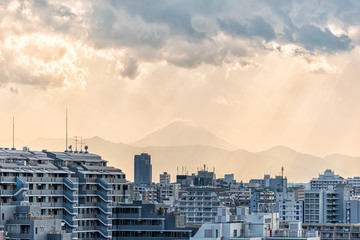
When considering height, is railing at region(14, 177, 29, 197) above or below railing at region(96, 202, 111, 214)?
above

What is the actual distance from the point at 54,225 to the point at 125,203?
4039 cm

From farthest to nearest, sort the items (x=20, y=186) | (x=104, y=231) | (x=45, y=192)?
(x=104, y=231), (x=45, y=192), (x=20, y=186)

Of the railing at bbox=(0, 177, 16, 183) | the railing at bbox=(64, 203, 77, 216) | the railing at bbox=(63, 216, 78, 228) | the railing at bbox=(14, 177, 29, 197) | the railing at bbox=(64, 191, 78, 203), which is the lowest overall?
the railing at bbox=(63, 216, 78, 228)

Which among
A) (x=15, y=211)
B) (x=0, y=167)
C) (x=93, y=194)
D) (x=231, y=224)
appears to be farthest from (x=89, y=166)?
(x=231, y=224)

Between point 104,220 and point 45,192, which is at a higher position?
point 45,192

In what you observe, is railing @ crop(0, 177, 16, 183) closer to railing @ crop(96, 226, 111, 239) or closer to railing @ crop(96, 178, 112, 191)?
railing @ crop(96, 226, 111, 239)

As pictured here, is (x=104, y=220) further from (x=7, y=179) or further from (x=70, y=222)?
(x=7, y=179)

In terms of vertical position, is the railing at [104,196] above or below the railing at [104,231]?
above

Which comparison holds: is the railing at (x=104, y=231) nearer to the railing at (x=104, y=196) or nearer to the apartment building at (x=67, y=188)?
the apartment building at (x=67, y=188)

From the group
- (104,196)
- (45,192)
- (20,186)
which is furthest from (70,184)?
(20,186)

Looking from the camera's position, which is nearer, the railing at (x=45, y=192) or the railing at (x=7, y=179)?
the railing at (x=7, y=179)

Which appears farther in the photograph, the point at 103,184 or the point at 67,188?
the point at 103,184

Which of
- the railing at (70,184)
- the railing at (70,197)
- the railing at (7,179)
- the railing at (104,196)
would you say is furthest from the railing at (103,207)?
the railing at (7,179)

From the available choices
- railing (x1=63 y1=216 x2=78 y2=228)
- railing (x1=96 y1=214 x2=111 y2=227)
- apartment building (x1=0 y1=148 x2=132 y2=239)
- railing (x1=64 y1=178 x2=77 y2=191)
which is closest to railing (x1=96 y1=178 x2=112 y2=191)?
apartment building (x1=0 y1=148 x2=132 y2=239)
